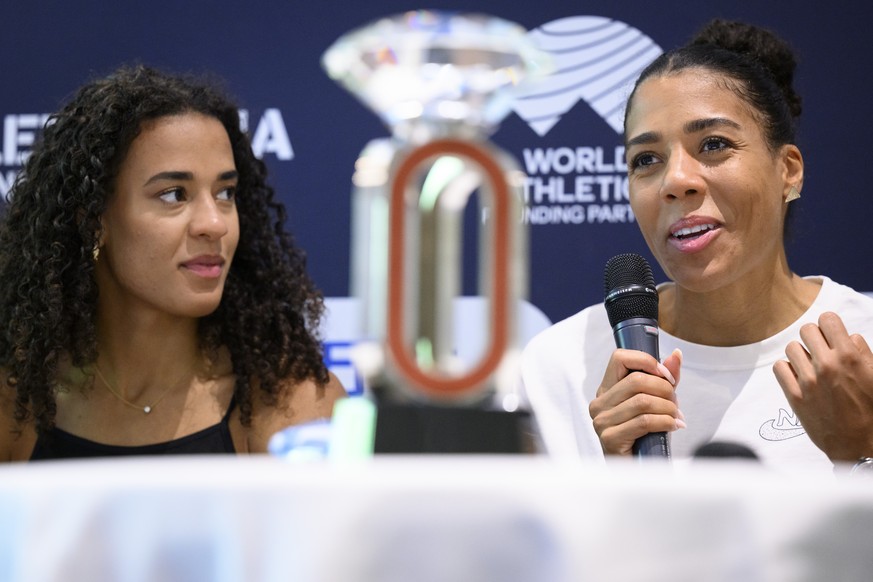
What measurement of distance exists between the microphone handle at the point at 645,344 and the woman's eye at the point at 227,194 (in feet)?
3.11

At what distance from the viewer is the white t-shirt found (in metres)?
1.44

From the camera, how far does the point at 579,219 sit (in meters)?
1.98

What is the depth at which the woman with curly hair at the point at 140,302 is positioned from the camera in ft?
5.76

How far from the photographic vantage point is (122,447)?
5.65ft

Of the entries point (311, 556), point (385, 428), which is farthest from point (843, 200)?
point (311, 556)

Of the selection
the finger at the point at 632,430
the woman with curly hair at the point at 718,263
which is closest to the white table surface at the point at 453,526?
the finger at the point at 632,430

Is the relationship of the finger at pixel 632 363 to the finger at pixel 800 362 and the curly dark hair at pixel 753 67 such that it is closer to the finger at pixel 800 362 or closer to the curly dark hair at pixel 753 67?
the finger at pixel 800 362

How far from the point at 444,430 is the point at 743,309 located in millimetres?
1011

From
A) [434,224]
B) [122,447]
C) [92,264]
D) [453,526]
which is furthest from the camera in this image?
[92,264]

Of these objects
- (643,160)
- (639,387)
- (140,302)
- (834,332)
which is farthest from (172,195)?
(834,332)

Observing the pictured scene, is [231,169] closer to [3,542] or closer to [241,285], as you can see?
[241,285]

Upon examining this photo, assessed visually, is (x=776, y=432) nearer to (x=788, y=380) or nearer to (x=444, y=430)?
(x=788, y=380)

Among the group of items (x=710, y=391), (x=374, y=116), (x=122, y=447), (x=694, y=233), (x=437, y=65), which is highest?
(x=374, y=116)

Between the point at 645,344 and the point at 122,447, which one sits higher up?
the point at 645,344
